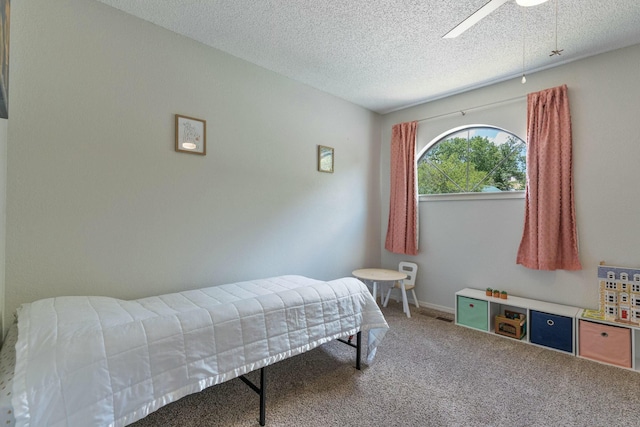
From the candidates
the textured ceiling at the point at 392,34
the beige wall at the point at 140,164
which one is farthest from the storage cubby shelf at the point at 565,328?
the textured ceiling at the point at 392,34

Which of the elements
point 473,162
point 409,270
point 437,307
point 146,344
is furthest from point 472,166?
point 146,344

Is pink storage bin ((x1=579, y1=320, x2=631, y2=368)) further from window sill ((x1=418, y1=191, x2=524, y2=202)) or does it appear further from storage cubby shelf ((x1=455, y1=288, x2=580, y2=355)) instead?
window sill ((x1=418, y1=191, x2=524, y2=202))

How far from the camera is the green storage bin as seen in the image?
10.2 ft

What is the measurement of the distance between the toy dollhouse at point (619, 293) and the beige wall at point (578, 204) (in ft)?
0.38

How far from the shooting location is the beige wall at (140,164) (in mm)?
1845

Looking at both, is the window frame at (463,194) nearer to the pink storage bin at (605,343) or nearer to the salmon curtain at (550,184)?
the salmon curtain at (550,184)

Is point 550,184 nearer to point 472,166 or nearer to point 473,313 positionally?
point 472,166

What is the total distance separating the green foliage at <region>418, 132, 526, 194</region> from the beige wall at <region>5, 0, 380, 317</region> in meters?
1.62

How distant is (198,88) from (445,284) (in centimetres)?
344

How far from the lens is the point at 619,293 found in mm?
2496

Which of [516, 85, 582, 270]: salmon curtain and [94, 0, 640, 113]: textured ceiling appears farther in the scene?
[516, 85, 582, 270]: salmon curtain

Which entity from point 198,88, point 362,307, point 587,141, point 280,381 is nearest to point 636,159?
point 587,141

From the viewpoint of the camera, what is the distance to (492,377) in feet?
7.32

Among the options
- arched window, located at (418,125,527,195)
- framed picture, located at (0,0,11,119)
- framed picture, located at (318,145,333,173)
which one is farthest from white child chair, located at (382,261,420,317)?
framed picture, located at (0,0,11,119)
